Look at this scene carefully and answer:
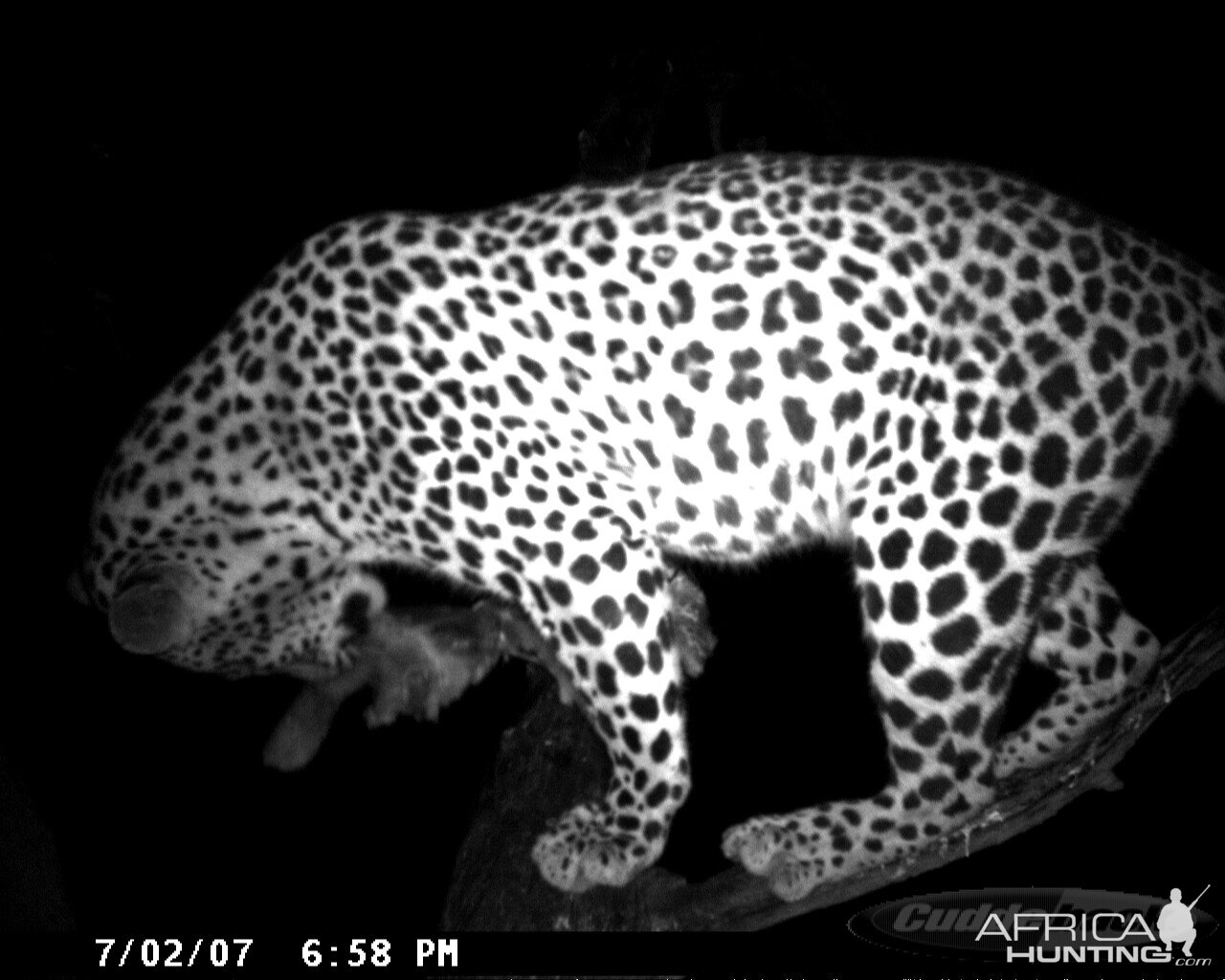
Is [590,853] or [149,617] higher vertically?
[149,617]

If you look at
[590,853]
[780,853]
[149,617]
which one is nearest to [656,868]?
[590,853]

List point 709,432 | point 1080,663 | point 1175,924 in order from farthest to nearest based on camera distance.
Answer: point 1080,663 → point 709,432 → point 1175,924

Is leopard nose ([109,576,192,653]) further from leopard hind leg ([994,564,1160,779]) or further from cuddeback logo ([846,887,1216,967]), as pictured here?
leopard hind leg ([994,564,1160,779])

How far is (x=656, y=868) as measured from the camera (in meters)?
2.09

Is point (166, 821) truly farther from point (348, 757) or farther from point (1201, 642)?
point (1201, 642)

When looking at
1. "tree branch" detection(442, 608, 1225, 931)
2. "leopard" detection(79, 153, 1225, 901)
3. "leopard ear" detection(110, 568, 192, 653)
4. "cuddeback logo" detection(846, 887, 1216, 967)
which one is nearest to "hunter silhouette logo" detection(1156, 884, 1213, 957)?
"cuddeback logo" detection(846, 887, 1216, 967)

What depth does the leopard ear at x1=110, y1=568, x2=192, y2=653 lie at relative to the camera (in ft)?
6.48

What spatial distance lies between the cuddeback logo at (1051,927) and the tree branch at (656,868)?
0.08 meters

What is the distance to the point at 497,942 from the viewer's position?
6.54 feet

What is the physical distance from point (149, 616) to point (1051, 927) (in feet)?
5.13

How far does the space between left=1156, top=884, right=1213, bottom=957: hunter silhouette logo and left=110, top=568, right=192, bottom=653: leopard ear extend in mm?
1682

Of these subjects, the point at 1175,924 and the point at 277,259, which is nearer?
the point at 1175,924

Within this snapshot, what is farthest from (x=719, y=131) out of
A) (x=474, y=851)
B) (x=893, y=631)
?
(x=474, y=851)

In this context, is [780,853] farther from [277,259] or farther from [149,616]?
[277,259]
